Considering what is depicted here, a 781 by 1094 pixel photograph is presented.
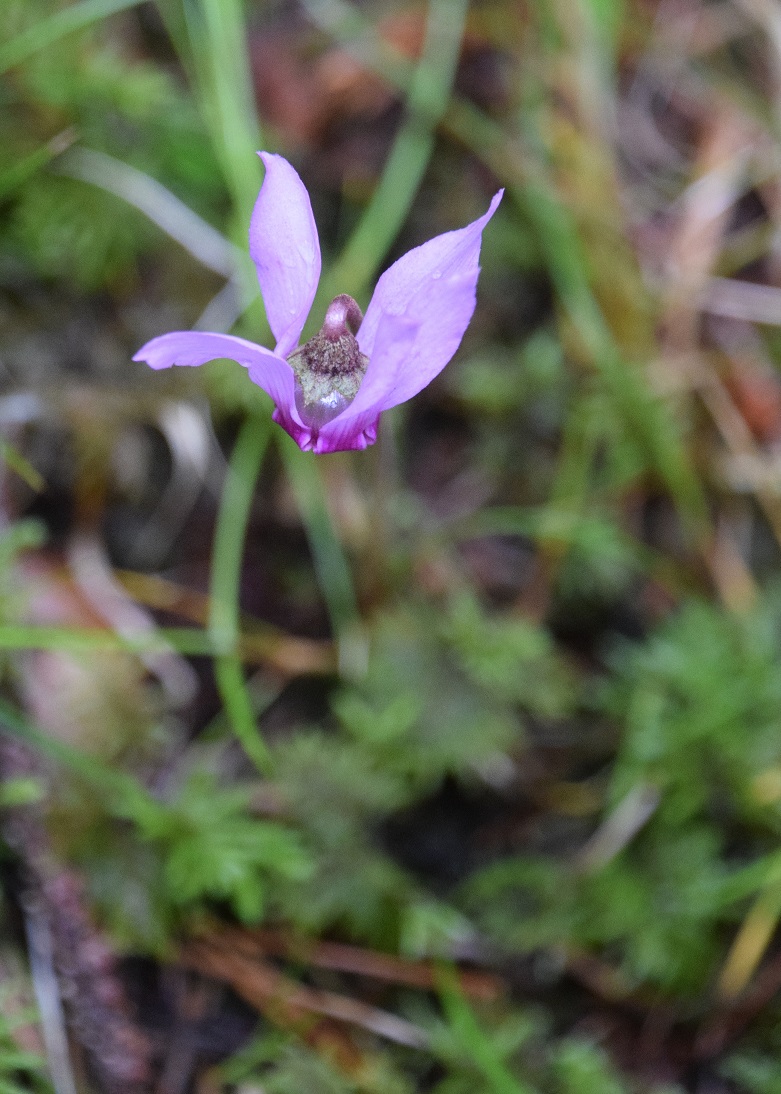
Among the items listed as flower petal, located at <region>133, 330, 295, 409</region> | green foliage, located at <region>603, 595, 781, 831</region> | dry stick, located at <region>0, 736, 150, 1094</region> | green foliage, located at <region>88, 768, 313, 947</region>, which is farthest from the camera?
green foliage, located at <region>603, 595, 781, 831</region>

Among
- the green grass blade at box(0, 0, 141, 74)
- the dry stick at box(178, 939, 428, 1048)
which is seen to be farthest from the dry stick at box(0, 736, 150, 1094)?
the green grass blade at box(0, 0, 141, 74)

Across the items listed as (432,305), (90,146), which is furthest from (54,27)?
(432,305)

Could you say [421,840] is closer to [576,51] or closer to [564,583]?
[564,583]

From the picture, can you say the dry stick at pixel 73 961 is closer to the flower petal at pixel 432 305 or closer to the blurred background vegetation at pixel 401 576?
the blurred background vegetation at pixel 401 576

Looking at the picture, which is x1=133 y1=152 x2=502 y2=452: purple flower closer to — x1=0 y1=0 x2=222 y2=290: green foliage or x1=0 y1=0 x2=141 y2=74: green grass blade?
x1=0 y1=0 x2=141 y2=74: green grass blade

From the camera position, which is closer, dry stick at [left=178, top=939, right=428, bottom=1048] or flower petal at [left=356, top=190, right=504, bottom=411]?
flower petal at [left=356, top=190, right=504, bottom=411]

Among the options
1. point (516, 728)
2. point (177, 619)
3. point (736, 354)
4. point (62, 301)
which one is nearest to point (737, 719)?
point (516, 728)

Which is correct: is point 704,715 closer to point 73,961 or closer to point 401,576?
point 401,576
